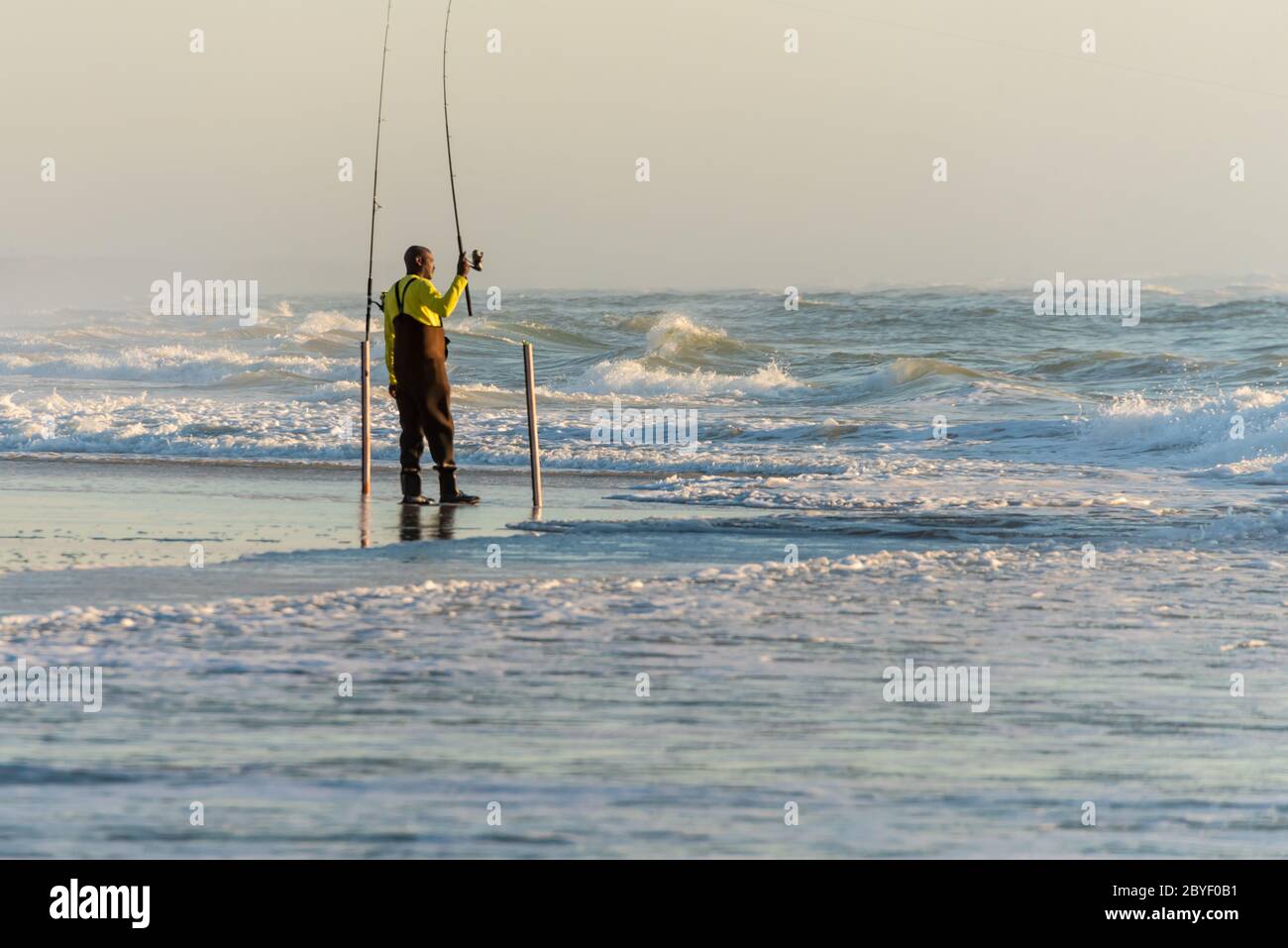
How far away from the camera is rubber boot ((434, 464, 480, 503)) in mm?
12617

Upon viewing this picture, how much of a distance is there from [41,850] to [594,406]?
68.6ft

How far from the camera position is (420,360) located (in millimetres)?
12133

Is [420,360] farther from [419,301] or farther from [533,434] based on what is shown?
[533,434]
